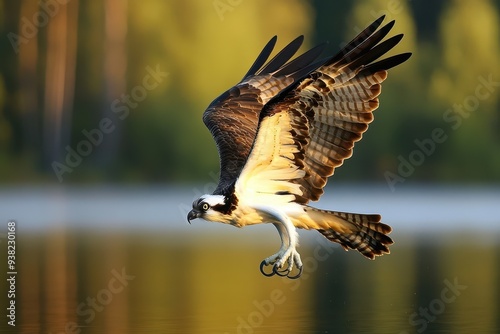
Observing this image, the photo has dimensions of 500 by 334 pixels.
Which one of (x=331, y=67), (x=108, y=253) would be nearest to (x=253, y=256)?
(x=108, y=253)

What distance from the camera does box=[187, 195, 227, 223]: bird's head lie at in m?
11.7

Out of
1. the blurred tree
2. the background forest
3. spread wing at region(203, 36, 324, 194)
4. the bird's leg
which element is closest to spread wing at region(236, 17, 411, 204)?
the bird's leg

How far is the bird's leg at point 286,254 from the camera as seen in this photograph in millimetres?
11406

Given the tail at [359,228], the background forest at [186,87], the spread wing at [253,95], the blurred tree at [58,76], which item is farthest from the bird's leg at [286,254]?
the blurred tree at [58,76]

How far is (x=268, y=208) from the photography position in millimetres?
11891

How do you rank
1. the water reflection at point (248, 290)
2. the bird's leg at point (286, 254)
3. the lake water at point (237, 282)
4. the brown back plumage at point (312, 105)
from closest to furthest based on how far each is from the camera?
the brown back plumage at point (312, 105) → the bird's leg at point (286, 254) → the water reflection at point (248, 290) → the lake water at point (237, 282)

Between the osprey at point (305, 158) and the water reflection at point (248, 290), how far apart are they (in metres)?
0.65

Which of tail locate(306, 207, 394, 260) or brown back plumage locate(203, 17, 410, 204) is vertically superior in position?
brown back plumage locate(203, 17, 410, 204)

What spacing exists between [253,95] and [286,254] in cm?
291

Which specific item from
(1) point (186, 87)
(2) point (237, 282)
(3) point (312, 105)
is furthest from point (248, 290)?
(1) point (186, 87)

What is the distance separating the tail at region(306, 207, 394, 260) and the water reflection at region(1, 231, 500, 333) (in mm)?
610

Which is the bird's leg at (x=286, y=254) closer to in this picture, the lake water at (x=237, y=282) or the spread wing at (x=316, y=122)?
the spread wing at (x=316, y=122)

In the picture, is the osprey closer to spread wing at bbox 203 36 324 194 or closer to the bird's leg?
the bird's leg

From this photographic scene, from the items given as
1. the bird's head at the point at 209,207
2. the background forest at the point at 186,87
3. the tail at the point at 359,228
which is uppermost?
the background forest at the point at 186,87
